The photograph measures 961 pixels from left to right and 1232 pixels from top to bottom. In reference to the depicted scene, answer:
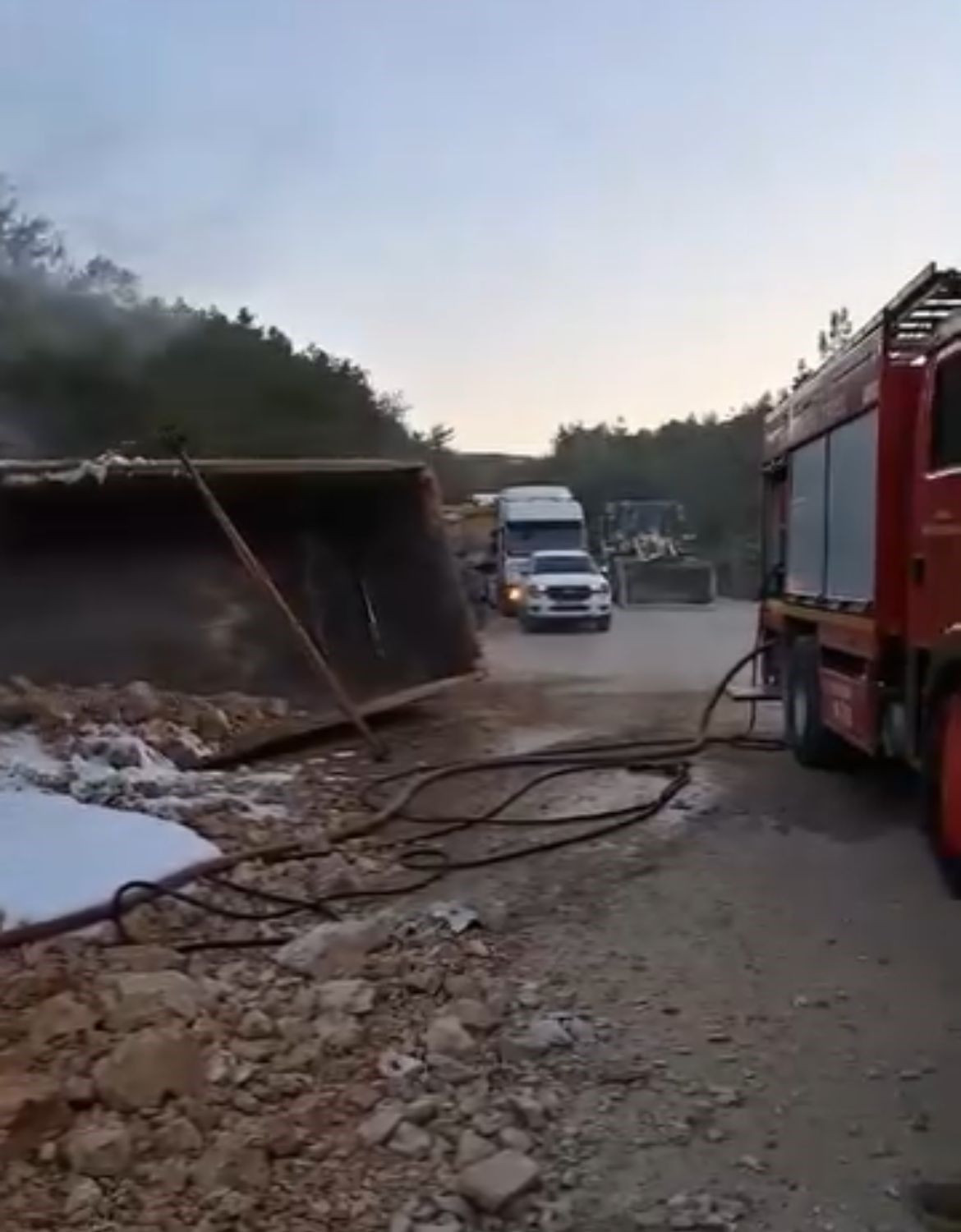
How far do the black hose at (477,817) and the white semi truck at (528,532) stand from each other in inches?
719

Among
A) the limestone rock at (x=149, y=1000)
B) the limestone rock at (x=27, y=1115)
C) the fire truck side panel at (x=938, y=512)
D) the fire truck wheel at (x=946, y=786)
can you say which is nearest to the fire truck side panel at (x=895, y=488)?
the fire truck side panel at (x=938, y=512)

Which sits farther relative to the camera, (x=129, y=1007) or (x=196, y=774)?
(x=196, y=774)

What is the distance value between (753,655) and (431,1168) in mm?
8911

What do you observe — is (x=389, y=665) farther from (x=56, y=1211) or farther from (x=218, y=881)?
(x=56, y=1211)

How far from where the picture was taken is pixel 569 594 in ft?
91.1

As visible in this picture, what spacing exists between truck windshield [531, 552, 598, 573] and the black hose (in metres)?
16.2

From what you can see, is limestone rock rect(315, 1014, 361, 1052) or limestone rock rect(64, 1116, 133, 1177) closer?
limestone rock rect(64, 1116, 133, 1177)

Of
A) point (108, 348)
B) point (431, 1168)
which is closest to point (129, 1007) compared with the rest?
point (431, 1168)

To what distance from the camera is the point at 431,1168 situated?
12.7 ft

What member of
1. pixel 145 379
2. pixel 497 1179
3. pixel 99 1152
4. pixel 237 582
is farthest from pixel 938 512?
pixel 145 379

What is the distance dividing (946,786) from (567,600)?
69.7ft

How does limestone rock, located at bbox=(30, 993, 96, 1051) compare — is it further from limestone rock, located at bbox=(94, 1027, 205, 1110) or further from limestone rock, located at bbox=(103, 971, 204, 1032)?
Result: limestone rock, located at bbox=(94, 1027, 205, 1110)

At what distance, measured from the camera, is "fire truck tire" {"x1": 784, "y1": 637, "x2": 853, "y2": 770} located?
9711mm

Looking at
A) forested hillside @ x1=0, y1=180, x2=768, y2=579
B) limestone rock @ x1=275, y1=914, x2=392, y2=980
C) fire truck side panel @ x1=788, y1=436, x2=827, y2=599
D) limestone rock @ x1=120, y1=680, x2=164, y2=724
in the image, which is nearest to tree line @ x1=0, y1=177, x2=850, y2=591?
forested hillside @ x1=0, y1=180, x2=768, y2=579
